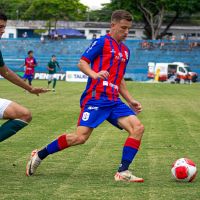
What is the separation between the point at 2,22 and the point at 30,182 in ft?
6.23

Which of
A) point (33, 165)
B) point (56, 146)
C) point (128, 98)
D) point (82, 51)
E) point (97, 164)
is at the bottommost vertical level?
point (82, 51)

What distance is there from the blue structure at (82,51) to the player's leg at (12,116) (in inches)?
2117

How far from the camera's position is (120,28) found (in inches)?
332

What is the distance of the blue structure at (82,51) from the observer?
65.8 m

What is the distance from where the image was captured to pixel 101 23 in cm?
10175

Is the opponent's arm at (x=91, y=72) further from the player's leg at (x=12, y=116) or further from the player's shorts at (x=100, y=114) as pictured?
the player's leg at (x=12, y=116)

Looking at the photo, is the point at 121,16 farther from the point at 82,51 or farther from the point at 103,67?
the point at 82,51

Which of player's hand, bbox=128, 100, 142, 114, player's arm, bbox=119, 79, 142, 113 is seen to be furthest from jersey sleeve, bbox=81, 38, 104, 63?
player's hand, bbox=128, 100, 142, 114

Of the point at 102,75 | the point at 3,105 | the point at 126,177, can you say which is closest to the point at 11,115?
the point at 3,105

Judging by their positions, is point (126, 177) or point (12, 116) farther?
point (126, 177)

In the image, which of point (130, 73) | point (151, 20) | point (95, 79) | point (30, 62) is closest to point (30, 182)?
point (95, 79)

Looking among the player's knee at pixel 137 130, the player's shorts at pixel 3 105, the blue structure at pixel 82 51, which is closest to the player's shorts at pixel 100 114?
the player's knee at pixel 137 130

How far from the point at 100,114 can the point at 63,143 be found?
59 centimetres

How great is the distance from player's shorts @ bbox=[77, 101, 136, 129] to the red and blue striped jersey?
0.09 metres
